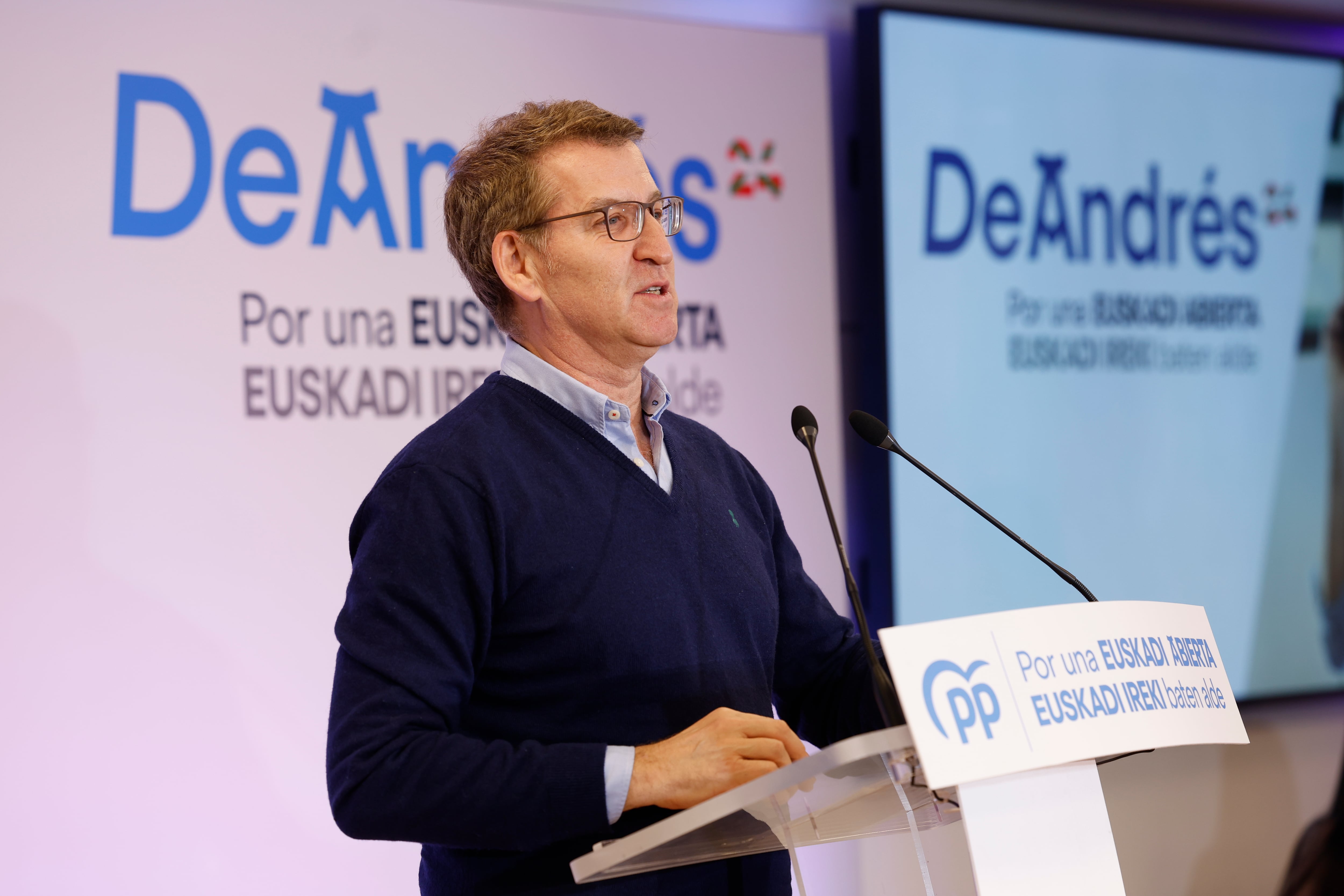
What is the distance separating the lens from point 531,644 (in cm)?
143

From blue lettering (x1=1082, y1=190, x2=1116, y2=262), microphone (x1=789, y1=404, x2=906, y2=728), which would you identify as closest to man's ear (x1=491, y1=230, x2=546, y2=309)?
microphone (x1=789, y1=404, x2=906, y2=728)

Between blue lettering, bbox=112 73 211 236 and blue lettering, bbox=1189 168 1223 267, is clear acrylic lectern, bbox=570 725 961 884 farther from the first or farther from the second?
blue lettering, bbox=1189 168 1223 267

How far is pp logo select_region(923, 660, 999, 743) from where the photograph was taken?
1040 millimetres

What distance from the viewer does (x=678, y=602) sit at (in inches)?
59.2

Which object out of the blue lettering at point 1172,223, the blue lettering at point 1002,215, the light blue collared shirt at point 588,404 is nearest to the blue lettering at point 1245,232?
the blue lettering at point 1172,223

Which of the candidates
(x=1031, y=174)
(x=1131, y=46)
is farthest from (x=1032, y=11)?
(x=1031, y=174)

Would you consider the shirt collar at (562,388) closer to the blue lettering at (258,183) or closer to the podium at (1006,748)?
the podium at (1006,748)

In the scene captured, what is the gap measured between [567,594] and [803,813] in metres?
0.38

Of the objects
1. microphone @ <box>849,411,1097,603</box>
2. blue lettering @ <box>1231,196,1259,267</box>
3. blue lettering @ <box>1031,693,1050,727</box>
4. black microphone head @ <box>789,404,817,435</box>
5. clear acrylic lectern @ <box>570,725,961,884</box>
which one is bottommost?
clear acrylic lectern @ <box>570,725,961,884</box>

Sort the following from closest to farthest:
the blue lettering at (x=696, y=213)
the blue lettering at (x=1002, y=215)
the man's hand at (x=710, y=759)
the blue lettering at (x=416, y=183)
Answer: the man's hand at (x=710, y=759) → the blue lettering at (x=416, y=183) → the blue lettering at (x=696, y=213) → the blue lettering at (x=1002, y=215)

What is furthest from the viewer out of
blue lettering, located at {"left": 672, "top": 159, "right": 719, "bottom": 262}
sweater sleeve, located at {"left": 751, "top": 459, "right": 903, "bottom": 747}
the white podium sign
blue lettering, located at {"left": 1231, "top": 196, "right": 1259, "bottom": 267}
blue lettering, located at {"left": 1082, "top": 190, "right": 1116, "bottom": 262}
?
blue lettering, located at {"left": 1231, "top": 196, "right": 1259, "bottom": 267}

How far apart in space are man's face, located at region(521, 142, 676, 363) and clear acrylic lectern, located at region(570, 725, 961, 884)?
2.08 feet

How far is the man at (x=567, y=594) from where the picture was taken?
4.19 ft

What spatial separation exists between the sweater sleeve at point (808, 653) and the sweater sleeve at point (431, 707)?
47 centimetres
